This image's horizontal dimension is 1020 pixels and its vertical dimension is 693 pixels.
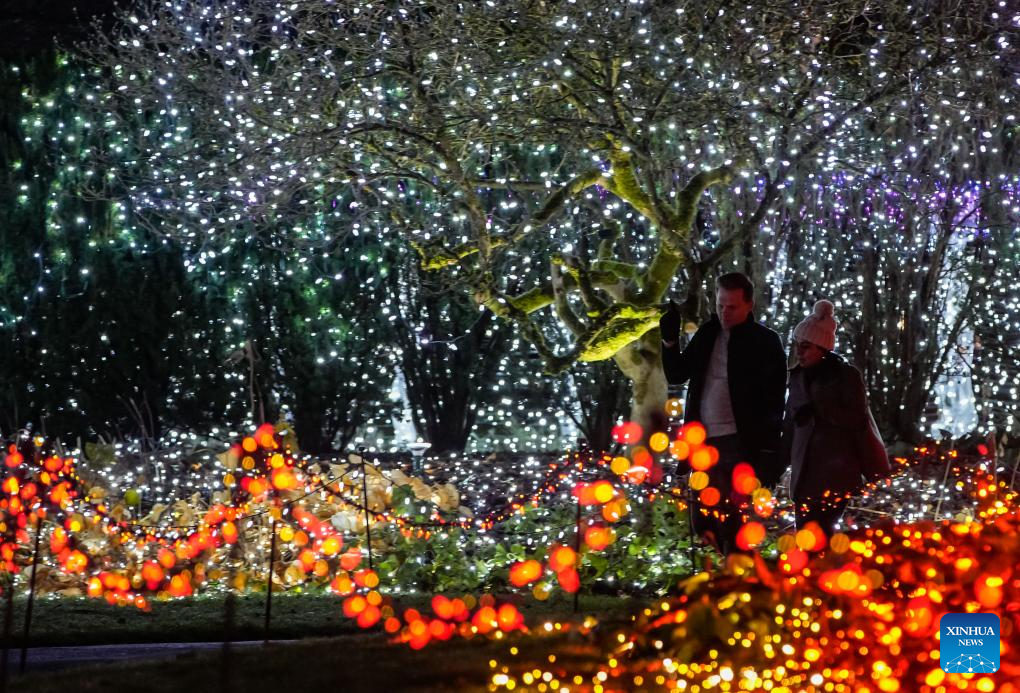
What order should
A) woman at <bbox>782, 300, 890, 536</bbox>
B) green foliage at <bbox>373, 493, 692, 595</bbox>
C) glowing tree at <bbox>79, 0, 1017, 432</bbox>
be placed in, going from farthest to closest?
glowing tree at <bbox>79, 0, 1017, 432</bbox> < green foliage at <bbox>373, 493, 692, 595</bbox> < woman at <bbox>782, 300, 890, 536</bbox>

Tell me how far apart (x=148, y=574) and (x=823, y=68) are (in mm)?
4833

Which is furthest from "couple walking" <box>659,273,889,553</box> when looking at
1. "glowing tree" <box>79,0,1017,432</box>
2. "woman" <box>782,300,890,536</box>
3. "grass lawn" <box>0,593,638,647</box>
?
"glowing tree" <box>79,0,1017,432</box>

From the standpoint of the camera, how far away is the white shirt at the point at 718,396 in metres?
6.19

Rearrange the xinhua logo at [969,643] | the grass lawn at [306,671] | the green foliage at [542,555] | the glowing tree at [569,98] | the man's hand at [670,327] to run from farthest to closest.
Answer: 1. the glowing tree at [569,98]
2. the green foliage at [542,555]
3. the man's hand at [670,327]
4. the grass lawn at [306,671]
5. the xinhua logo at [969,643]

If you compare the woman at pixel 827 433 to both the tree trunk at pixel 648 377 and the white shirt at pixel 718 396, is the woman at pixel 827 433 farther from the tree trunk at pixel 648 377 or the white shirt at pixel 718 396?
the tree trunk at pixel 648 377

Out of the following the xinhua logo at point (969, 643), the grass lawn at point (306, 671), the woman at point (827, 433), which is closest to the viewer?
the xinhua logo at point (969, 643)

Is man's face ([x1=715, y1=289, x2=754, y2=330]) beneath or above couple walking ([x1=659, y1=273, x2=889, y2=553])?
above

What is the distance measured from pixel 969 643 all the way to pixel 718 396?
2.31 m

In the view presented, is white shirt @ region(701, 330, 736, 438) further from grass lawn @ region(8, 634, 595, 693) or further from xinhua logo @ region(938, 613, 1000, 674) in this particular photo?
xinhua logo @ region(938, 613, 1000, 674)

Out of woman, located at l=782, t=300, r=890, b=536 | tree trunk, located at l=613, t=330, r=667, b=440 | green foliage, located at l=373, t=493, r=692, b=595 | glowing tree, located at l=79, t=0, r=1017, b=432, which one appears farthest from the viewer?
tree trunk, located at l=613, t=330, r=667, b=440

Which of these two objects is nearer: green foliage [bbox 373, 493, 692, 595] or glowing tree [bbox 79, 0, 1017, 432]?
green foliage [bbox 373, 493, 692, 595]

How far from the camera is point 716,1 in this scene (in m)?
7.79

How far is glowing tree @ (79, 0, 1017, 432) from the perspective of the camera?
7941 millimetres

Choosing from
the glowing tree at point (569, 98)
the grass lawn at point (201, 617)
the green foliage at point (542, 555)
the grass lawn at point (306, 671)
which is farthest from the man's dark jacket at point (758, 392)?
the glowing tree at point (569, 98)
